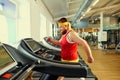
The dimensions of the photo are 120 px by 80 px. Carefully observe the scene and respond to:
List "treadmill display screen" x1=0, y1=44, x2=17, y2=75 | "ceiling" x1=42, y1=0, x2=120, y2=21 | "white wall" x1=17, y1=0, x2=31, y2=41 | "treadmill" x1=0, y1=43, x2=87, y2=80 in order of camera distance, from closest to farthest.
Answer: "treadmill display screen" x1=0, y1=44, x2=17, y2=75, "treadmill" x1=0, y1=43, x2=87, y2=80, "white wall" x1=17, y1=0, x2=31, y2=41, "ceiling" x1=42, y1=0, x2=120, y2=21

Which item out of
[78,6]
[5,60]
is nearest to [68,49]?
[5,60]

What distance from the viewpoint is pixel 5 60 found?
1.93 meters

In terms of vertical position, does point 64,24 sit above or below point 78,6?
below

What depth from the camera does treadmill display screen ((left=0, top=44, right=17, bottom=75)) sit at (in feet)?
5.89

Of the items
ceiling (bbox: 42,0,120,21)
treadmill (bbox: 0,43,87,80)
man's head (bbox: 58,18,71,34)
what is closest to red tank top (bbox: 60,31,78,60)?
man's head (bbox: 58,18,71,34)

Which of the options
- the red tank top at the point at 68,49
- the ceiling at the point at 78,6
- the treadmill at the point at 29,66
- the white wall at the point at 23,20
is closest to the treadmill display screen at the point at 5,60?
the treadmill at the point at 29,66

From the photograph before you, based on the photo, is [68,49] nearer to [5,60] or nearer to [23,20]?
[5,60]

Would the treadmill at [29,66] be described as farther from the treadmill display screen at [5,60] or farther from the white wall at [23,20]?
the white wall at [23,20]

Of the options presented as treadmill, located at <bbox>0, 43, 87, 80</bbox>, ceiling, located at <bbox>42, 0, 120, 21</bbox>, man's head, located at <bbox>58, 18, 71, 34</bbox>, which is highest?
ceiling, located at <bbox>42, 0, 120, 21</bbox>

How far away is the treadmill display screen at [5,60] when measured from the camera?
70.7 inches

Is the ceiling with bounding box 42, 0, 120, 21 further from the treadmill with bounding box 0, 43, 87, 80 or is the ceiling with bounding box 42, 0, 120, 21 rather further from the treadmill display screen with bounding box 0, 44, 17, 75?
the treadmill display screen with bounding box 0, 44, 17, 75

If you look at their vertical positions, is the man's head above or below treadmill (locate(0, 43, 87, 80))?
above

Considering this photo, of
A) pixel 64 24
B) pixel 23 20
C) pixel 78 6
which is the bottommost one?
pixel 64 24

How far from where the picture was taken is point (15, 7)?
4.73 metres
